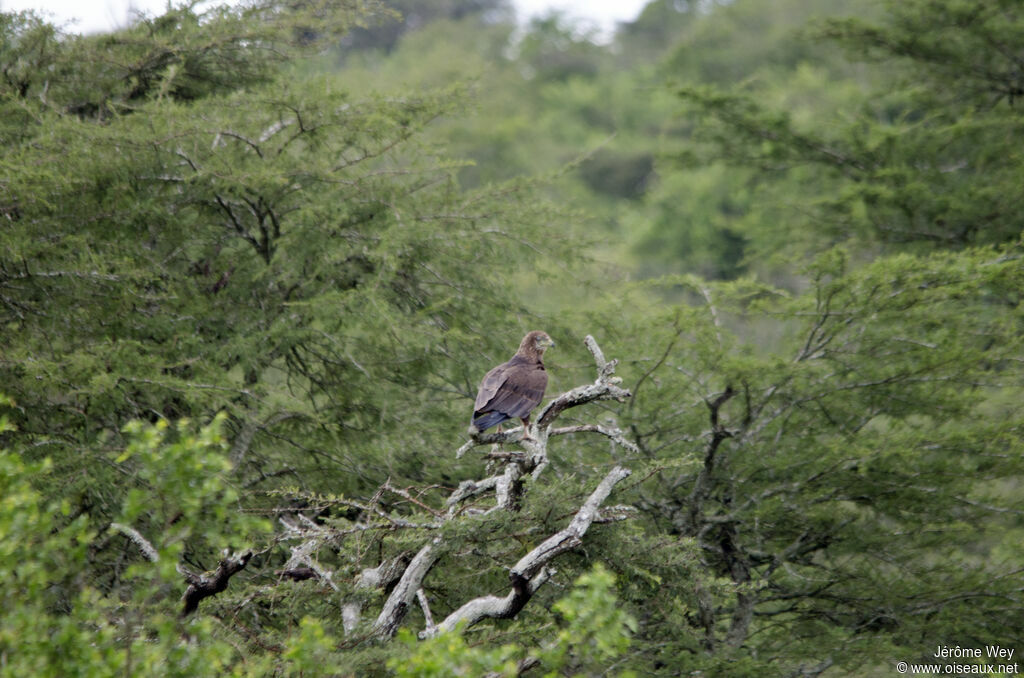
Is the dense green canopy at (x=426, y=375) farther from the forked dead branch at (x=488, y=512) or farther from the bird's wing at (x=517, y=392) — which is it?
the bird's wing at (x=517, y=392)

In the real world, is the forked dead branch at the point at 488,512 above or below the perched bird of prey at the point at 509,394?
below

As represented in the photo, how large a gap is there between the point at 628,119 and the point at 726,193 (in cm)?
1335

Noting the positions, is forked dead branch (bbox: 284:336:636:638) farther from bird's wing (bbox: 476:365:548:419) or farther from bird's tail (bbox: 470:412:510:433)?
bird's wing (bbox: 476:365:548:419)

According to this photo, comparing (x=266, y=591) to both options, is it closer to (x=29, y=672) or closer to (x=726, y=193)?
(x=29, y=672)

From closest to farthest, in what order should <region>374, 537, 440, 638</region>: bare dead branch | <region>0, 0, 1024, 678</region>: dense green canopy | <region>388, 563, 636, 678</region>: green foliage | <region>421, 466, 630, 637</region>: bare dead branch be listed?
<region>388, 563, 636, 678</region>: green foliage, <region>421, 466, 630, 637</region>: bare dead branch, <region>374, 537, 440, 638</region>: bare dead branch, <region>0, 0, 1024, 678</region>: dense green canopy

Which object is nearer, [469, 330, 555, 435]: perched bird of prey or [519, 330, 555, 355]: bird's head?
[469, 330, 555, 435]: perched bird of prey

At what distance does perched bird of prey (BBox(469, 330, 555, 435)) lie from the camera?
528 centimetres

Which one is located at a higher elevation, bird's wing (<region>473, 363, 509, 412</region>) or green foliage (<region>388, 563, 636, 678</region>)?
bird's wing (<region>473, 363, 509, 412</region>)

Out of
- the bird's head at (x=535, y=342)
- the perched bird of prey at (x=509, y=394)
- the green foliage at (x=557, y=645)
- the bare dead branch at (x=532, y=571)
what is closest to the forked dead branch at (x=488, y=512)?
the bare dead branch at (x=532, y=571)

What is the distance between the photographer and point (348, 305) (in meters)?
7.47

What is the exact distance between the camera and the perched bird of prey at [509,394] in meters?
5.28

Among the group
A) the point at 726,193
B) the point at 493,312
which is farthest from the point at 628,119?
the point at 493,312

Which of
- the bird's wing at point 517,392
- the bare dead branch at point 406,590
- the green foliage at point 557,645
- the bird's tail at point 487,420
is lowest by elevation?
the bare dead branch at point 406,590

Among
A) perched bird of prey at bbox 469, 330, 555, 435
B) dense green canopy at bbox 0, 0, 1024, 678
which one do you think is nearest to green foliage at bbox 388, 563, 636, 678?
dense green canopy at bbox 0, 0, 1024, 678
